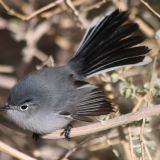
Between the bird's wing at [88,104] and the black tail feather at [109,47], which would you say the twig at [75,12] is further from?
the bird's wing at [88,104]

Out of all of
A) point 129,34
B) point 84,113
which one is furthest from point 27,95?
point 129,34

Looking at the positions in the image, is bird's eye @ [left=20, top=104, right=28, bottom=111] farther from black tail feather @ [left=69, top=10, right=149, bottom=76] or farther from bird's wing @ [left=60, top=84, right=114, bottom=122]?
black tail feather @ [left=69, top=10, right=149, bottom=76]

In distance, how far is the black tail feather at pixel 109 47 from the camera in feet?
8.27

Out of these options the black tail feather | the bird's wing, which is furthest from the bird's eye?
the black tail feather

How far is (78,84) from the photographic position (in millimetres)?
2471

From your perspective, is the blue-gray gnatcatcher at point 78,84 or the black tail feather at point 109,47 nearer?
the blue-gray gnatcatcher at point 78,84

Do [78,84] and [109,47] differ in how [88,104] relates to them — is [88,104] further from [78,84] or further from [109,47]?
[109,47]

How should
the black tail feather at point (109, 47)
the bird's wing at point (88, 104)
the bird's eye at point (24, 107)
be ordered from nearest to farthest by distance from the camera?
the bird's wing at point (88, 104) < the bird's eye at point (24, 107) < the black tail feather at point (109, 47)

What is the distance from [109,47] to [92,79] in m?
0.24

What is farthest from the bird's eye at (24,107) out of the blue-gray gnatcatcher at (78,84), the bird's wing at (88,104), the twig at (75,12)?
the twig at (75,12)

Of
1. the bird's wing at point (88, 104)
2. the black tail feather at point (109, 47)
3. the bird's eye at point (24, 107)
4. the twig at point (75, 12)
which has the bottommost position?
the bird's wing at point (88, 104)

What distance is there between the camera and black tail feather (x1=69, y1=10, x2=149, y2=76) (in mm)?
2520

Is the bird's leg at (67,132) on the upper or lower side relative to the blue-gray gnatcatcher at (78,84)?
Result: lower

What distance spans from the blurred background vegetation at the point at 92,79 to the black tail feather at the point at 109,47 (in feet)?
0.24
